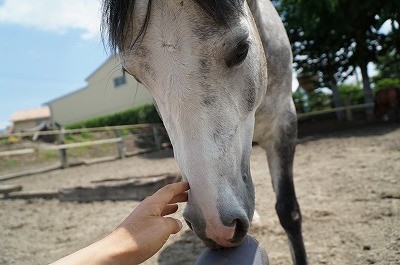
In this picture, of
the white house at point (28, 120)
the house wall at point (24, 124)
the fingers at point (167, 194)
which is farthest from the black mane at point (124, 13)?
the house wall at point (24, 124)

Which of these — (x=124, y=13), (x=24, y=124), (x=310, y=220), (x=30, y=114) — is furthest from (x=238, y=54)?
(x=30, y=114)

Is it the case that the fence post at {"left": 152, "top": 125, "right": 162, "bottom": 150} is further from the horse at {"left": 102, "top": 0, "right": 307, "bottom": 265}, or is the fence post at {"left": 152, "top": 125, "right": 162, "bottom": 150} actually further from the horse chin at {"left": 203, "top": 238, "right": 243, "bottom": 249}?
the horse chin at {"left": 203, "top": 238, "right": 243, "bottom": 249}

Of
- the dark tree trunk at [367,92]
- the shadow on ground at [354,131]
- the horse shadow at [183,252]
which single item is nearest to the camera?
the horse shadow at [183,252]

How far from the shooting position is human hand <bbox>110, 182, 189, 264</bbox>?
3.00ft

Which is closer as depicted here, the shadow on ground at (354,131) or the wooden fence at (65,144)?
the wooden fence at (65,144)

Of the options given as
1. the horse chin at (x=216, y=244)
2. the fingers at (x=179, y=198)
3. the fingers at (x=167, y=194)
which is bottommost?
the horse chin at (x=216, y=244)

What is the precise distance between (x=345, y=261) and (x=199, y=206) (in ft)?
4.49

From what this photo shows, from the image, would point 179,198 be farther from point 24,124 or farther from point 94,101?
point 24,124

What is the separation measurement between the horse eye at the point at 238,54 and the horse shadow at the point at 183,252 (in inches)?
60.0

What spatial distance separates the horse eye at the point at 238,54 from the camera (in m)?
1.15

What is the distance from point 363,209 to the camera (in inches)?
103

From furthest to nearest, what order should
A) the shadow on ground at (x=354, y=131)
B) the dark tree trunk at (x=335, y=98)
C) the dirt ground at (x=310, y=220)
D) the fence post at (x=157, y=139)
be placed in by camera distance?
the fence post at (x=157, y=139) < the dark tree trunk at (x=335, y=98) < the shadow on ground at (x=354, y=131) < the dirt ground at (x=310, y=220)

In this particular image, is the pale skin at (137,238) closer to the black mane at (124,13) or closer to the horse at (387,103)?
the black mane at (124,13)

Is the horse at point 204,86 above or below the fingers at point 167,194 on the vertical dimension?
above
